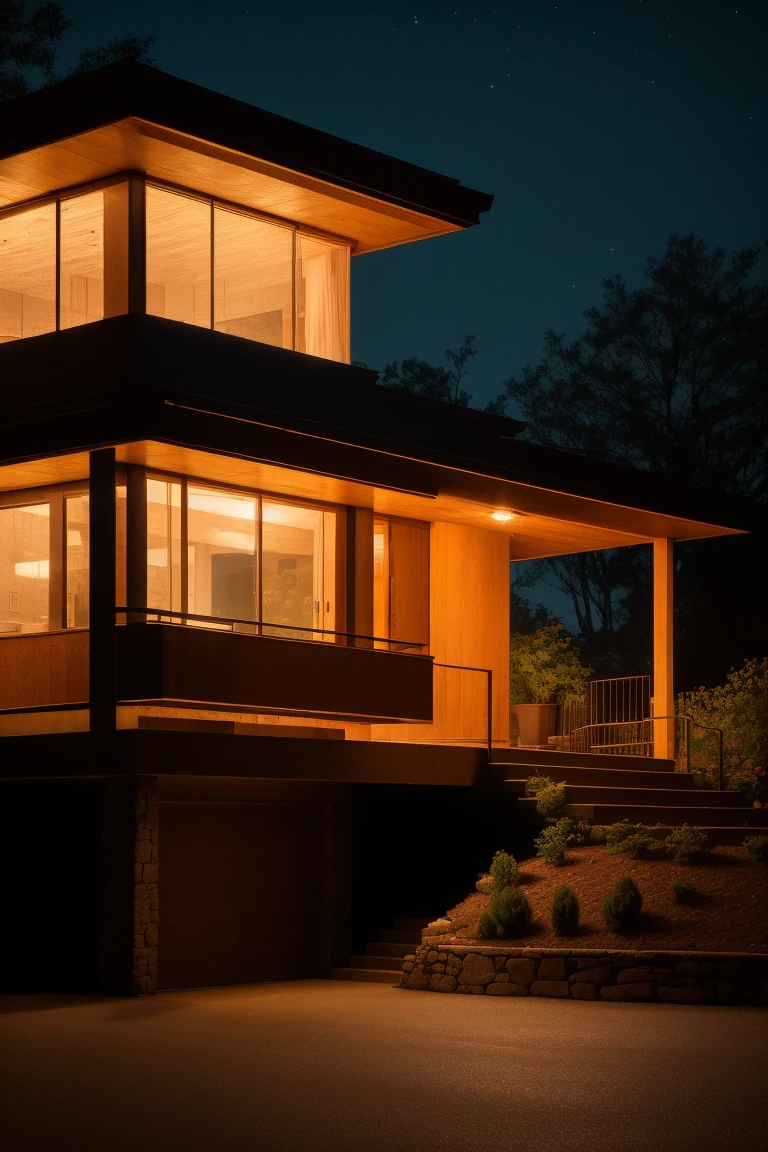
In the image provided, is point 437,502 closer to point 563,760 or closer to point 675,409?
point 563,760

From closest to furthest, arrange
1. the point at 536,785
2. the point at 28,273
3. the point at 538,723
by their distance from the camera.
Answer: the point at 536,785
the point at 28,273
the point at 538,723

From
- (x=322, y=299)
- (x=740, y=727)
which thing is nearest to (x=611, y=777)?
(x=322, y=299)

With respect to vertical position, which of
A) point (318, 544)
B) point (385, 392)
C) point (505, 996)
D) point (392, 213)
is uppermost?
point (392, 213)

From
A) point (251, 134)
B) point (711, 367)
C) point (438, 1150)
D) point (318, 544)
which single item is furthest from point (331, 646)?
point (711, 367)

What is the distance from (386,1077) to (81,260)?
37.4 feet

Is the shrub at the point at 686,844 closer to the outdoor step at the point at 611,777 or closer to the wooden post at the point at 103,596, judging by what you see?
the outdoor step at the point at 611,777

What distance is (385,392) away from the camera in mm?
20391

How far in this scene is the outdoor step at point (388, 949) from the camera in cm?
1805

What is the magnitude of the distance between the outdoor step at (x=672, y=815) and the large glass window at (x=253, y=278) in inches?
268

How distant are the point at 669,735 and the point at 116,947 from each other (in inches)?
358

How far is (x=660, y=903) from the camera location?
15805 mm

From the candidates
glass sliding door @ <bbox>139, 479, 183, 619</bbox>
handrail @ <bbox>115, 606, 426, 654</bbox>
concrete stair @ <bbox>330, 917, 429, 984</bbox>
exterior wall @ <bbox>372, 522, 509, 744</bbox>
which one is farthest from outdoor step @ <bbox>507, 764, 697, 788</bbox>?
glass sliding door @ <bbox>139, 479, 183, 619</bbox>

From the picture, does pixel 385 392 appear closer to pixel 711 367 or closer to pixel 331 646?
pixel 331 646

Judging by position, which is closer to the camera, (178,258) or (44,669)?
(44,669)
